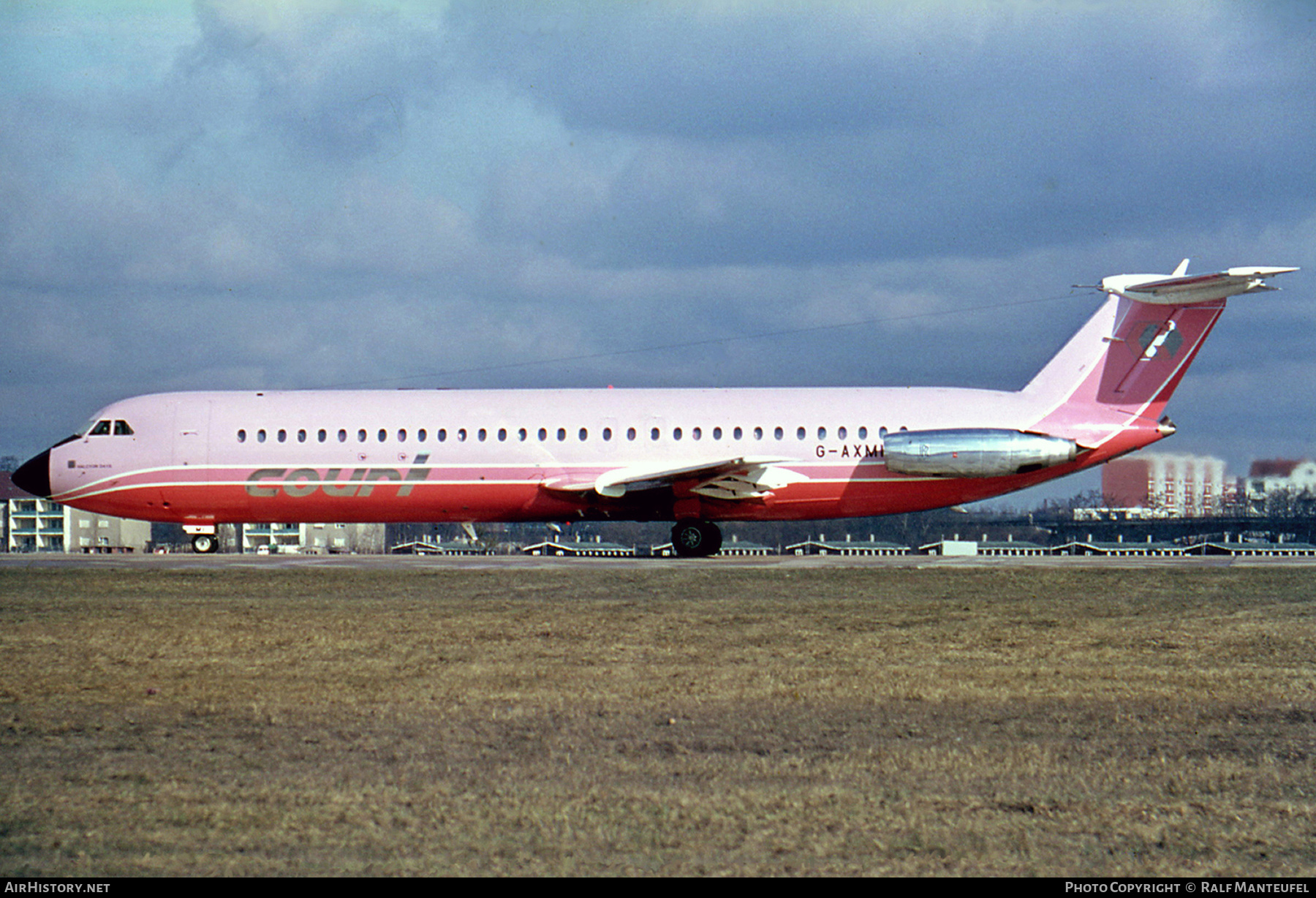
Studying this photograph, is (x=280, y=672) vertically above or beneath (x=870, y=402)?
beneath

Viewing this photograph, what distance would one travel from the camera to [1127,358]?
2902 centimetres

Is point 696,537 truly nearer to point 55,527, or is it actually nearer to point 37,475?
point 37,475

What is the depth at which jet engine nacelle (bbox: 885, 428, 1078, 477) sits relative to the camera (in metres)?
28.3

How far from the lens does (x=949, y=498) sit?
2964 cm

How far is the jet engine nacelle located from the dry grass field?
35.6ft

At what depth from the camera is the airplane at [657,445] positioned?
1134 inches

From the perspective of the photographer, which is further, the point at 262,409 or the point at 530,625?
the point at 262,409

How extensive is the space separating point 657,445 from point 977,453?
7.73 metres

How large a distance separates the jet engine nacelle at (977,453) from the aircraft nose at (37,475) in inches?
880

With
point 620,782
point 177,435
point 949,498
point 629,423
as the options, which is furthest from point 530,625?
point 177,435

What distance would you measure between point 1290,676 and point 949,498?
17.8 meters

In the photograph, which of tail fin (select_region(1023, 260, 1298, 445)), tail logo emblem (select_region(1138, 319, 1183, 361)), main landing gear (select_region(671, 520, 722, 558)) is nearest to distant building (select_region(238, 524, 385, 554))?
main landing gear (select_region(671, 520, 722, 558))

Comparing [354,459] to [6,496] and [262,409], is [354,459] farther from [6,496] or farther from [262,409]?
[6,496]
